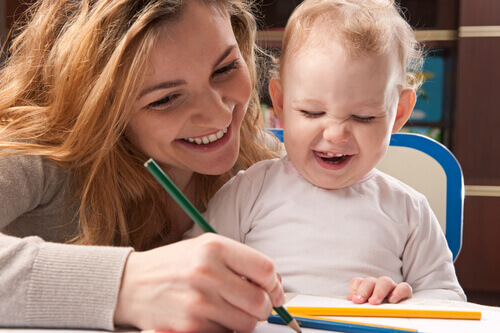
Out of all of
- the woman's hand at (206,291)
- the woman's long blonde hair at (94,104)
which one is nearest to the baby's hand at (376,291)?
the woman's hand at (206,291)

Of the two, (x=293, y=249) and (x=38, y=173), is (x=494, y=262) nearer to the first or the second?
(x=293, y=249)

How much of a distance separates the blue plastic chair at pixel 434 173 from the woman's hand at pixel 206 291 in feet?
2.71

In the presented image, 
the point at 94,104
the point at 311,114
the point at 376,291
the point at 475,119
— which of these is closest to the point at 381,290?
the point at 376,291

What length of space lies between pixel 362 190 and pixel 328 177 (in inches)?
3.1

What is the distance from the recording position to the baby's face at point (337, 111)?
1.04m

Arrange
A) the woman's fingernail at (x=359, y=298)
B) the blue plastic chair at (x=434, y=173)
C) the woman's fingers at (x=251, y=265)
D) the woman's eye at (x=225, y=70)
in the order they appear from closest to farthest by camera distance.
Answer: the woman's fingers at (x=251, y=265) → the woman's fingernail at (x=359, y=298) → the woman's eye at (x=225, y=70) → the blue plastic chair at (x=434, y=173)

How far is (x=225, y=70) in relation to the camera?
45.5 inches

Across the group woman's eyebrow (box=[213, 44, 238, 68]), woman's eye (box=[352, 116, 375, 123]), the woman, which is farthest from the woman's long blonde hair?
woman's eye (box=[352, 116, 375, 123])

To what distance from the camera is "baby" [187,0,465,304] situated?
3.41 feet

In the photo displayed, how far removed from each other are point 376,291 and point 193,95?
1.53 feet

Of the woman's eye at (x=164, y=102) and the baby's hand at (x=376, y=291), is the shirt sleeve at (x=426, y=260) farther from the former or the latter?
the woman's eye at (x=164, y=102)

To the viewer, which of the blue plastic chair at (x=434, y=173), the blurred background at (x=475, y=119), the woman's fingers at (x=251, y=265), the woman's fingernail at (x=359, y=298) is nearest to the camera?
the woman's fingers at (x=251, y=265)

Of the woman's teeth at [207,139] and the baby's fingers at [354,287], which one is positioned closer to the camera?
the baby's fingers at [354,287]

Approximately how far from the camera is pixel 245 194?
115 centimetres
